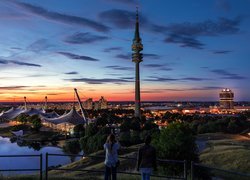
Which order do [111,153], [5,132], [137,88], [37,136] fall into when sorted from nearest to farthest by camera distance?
[111,153] → [37,136] → [5,132] → [137,88]

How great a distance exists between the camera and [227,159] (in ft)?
144

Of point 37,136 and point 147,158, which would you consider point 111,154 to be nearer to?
point 147,158

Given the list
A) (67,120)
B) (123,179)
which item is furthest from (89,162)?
(67,120)

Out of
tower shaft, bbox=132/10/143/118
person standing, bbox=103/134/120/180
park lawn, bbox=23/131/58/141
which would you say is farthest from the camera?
tower shaft, bbox=132/10/143/118

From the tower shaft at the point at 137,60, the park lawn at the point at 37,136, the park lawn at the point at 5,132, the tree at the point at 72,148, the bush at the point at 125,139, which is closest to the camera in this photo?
Answer: the bush at the point at 125,139

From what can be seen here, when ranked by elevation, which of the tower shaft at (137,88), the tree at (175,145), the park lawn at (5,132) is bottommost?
the park lawn at (5,132)

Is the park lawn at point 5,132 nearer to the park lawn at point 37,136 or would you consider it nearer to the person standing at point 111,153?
the park lawn at point 37,136

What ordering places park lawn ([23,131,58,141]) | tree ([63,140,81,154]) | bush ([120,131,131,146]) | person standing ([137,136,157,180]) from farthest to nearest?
1. park lawn ([23,131,58,141])
2. tree ([63,140,81,154])
3. bush ([120,131,131,146])
4. person standing ([137,136,157,180])

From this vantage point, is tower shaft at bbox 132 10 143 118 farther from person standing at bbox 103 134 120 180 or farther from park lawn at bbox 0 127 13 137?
person standing at bbox 103 134 120 180

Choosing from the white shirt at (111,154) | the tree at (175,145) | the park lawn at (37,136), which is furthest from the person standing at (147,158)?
the park lawn at (37,136)

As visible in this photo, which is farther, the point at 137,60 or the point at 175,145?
the point at 137,60

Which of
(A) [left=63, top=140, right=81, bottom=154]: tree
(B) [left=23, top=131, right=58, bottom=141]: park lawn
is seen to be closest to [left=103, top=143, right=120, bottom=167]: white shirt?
(A) [left=63, top=140, right=81, bottom=154]: tree

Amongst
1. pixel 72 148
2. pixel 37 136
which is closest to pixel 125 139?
pixel 72 148

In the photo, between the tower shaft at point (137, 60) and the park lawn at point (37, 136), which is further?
the tower shaft at point (137, 60)
